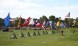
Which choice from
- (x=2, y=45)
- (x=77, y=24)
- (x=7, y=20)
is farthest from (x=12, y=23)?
(x=2, y=45)

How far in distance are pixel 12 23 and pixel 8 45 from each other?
6429 inches

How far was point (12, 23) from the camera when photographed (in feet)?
638

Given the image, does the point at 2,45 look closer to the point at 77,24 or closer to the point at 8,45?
the point at 8,45

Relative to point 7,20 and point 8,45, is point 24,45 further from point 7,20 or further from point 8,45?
point 7,20

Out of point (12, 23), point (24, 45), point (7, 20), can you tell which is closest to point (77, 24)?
point (12, 23)

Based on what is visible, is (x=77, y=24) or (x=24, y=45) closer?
(x=24, y=45)

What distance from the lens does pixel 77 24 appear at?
18938 cm

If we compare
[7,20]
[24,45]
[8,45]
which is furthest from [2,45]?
[7,20]

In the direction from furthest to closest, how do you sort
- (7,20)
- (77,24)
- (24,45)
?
(77,24) < (7,20) < (24,45)

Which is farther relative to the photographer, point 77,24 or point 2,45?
point 77,24

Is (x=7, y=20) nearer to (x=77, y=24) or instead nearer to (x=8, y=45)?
(x=8, y=45)

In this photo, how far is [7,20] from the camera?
49.2 m

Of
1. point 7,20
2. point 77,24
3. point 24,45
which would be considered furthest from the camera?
point 77,24

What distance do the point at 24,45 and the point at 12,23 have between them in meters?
164
